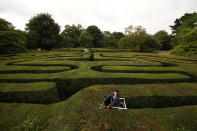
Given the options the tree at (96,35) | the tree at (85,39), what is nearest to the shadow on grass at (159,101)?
the tree at (85,39)

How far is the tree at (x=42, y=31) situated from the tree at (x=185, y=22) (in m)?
45.6

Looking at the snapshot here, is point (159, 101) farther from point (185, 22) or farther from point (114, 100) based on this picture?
point (185, 22)

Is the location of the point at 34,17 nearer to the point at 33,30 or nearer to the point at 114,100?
the point at 33,30

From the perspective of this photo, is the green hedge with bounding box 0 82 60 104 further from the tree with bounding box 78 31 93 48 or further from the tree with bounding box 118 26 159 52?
the tree with bounding box 78 31 93 48

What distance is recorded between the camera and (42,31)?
32344 millimetres

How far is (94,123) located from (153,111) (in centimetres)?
279

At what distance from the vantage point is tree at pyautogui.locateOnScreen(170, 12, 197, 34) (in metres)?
24.6

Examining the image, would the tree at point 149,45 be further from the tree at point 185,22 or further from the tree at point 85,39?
the tree at point 85,39

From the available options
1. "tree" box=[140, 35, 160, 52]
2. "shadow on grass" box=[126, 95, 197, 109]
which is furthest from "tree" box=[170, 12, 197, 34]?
"shadow on grass" box=[126, 95, 197, 109]

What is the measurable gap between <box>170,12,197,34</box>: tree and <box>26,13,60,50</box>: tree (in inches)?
1796

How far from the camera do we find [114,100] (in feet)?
13.7

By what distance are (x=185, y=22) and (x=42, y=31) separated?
50969 mm

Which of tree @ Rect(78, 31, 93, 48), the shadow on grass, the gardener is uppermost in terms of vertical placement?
tree @ Rect(78, 31, 93, 48)

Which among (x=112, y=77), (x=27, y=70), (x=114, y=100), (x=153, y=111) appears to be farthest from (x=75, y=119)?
(x=27, y=70)
